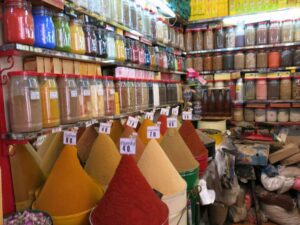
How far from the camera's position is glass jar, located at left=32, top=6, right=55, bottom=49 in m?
1.32

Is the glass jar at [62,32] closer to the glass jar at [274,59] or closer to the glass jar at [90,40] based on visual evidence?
the glass jar at [90,40]

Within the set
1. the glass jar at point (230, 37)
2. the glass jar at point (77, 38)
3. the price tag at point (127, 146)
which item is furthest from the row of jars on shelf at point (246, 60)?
the price tag at point (127, 146)

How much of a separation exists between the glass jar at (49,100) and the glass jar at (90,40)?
1.64ft

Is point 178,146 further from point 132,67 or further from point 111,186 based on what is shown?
point 132,67

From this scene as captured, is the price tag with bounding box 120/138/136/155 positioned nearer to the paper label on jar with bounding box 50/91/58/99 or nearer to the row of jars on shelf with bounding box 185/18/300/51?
the paper label on jar with bounding box 50/91/58/99

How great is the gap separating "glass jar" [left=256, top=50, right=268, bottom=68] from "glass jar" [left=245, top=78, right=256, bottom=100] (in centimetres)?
25

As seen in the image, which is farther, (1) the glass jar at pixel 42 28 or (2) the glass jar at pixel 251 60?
(2) the glass jar at pixel 251 60

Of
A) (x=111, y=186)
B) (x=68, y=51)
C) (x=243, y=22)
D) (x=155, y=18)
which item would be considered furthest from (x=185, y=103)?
(x=111, y=186)

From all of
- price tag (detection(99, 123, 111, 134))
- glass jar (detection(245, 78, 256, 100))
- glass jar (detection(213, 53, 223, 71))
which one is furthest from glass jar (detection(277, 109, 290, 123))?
price tag (detection(99, 123, 111, 134))

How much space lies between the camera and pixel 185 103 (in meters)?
3.43

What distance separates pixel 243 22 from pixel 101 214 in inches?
152

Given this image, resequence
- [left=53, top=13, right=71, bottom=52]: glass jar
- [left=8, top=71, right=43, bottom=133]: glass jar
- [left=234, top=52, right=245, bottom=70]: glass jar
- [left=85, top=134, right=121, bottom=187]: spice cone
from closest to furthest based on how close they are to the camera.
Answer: [left=8, top=71, right=43, bottom=133]: glass jar → [left=85, top=134, right=121, bottom=187]: spice cone → [left=53, top=13, right=71, bottom=52]: glass jar → [left=234, top=52, right=245, bottom=70]: glass jar

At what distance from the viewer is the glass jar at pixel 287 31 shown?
12.5 ft

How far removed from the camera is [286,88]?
3.88 meters
